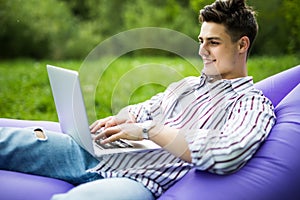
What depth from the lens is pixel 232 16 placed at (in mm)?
1944

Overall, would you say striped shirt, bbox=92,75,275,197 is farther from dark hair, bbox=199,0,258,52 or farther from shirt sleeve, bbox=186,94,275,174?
dark hair, bbox=199,0,258,52

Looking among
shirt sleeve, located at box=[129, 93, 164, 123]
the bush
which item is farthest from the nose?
the bush

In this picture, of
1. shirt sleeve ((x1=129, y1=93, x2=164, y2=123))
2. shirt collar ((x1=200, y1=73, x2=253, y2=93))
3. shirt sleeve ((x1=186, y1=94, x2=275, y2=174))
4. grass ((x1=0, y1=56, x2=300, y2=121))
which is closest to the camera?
shirt sleeve ((x1=186, y1=94, x2=275, y2=174))

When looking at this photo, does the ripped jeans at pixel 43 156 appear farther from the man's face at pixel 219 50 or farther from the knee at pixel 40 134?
the man's face at pixel 219 50

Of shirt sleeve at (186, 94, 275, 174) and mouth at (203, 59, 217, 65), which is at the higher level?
mouth at (203, 59, 217, 65)

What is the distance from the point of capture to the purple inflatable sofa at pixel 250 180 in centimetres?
165

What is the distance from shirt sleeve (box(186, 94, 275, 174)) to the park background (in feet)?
8.78

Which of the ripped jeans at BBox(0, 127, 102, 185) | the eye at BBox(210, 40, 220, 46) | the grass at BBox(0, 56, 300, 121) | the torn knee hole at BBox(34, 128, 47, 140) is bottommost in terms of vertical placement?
the grass at BBox(0, 56, 300, 121)

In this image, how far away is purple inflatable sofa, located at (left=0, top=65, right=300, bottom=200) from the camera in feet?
5.41

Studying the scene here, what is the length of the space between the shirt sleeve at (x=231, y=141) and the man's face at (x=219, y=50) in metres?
0.27

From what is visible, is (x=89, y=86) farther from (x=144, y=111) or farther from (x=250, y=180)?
(x=250, y=180)

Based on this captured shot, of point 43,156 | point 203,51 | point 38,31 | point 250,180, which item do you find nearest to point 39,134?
point 43,156

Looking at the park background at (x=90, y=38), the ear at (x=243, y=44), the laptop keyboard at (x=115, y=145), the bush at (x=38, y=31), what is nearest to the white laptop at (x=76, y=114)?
the laptop keyboard at (x=115, y=145)

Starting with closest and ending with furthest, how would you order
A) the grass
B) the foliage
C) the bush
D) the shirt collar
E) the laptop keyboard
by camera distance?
the laptop keyboard < the shirt collar < the grass < the foliage < the bush
